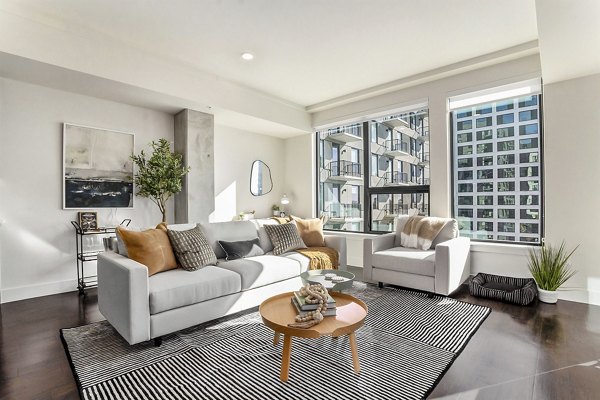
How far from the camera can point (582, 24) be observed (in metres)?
2.23

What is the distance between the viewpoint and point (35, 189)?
3.47 m

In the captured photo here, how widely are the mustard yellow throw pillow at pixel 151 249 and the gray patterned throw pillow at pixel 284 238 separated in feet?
4.04

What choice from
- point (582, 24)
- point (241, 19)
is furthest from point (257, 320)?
point (582, 24)

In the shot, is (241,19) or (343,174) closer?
(241,19)

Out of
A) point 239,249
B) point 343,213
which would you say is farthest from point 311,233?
point 343,213

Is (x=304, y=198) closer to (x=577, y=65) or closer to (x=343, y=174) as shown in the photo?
(x=343, y=174)

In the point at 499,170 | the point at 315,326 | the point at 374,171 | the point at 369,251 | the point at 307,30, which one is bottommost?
the point at 315,326

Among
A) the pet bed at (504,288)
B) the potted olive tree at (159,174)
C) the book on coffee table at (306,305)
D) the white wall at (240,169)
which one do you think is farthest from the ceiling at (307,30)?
the pet bed at (504,288)

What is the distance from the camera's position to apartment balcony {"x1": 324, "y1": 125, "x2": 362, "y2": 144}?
5395mm

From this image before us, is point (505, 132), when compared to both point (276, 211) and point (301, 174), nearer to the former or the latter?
point (301, 174)

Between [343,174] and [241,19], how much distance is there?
322 centimetres

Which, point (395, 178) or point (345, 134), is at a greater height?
point (345, 134)

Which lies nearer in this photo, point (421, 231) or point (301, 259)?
point (301, 259)

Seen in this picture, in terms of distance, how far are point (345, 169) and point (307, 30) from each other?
2.79 m
